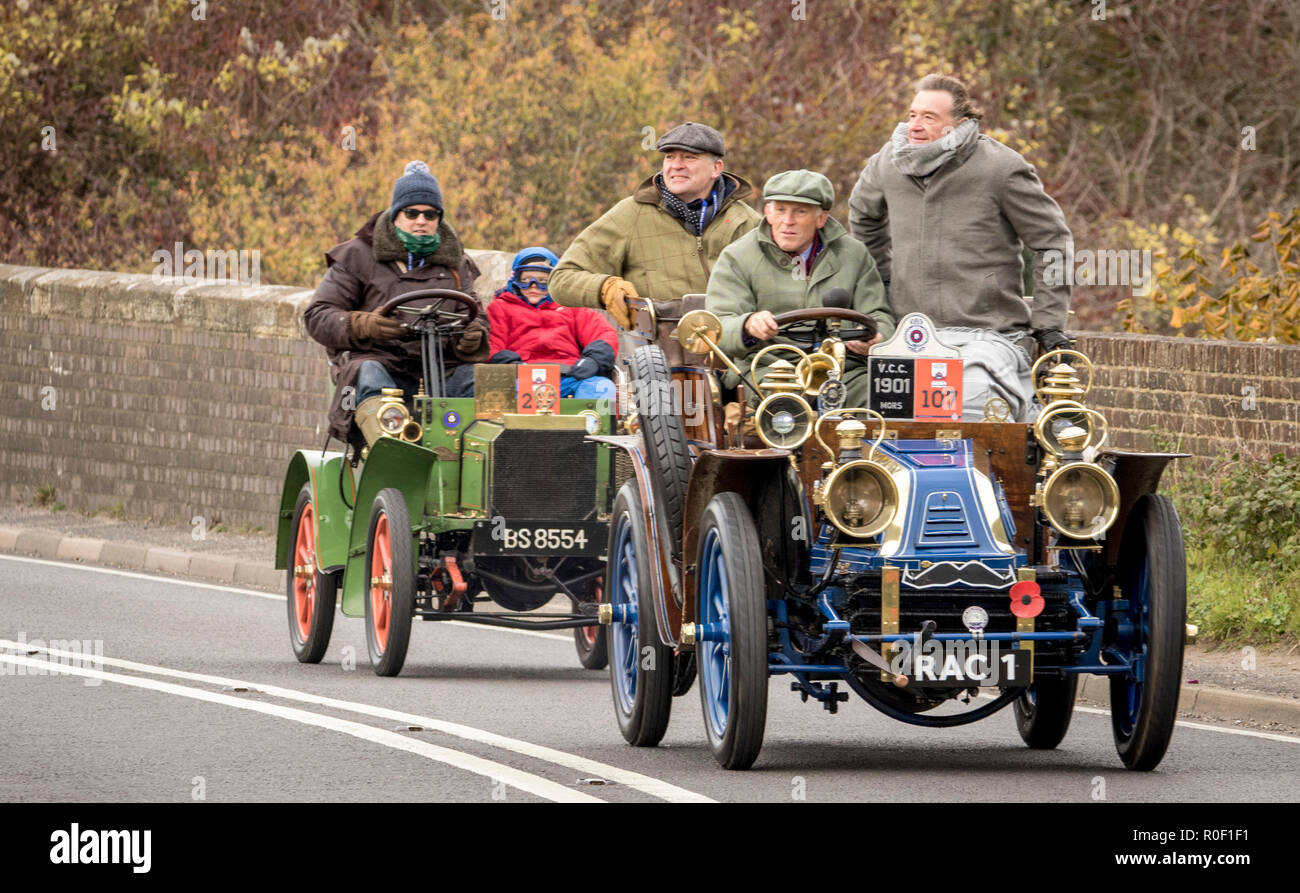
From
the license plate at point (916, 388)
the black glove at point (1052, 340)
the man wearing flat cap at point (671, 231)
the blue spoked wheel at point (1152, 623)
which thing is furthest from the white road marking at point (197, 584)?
the blue spoked wheel at point (1152, 623)

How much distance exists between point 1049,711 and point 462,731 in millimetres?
2229

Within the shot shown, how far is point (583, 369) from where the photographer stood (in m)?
13.0

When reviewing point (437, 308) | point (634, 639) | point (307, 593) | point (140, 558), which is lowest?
point (634, 639)

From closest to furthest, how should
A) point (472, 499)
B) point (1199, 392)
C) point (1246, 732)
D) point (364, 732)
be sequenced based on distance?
1. point (364, 732)
2. point (1246, 732)
3. point (472, 499)
4. point (1199, 392)

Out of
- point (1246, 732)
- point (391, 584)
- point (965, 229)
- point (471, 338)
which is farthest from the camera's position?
point (471, 338)

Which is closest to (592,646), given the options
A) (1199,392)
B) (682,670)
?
(682,670)

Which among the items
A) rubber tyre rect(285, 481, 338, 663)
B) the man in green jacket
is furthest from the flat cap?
rubber tyre rect(285, 481, 338, 663)

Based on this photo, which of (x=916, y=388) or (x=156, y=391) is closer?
(x=916, y=388)

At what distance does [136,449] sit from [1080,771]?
14208 millimetres

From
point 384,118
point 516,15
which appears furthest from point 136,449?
point 516,15

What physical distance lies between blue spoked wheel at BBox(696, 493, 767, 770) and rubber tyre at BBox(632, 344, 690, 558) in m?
0.44

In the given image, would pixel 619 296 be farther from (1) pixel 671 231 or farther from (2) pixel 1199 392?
(2) pixel 1199 392

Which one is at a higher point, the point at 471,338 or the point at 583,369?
the point at 471,338

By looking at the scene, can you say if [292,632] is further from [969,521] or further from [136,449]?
[136,449]
